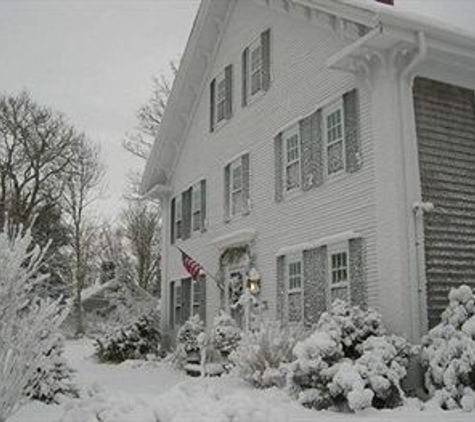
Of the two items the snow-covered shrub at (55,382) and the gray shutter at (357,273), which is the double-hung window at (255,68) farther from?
the snow-covered shrub at (55,382)

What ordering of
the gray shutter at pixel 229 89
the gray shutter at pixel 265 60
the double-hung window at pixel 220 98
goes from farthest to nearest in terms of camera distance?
1. the double-hung window at pixel 220 98
2. the gray shutter at pixel 229 89
3. the gray shutter at pixel 265 60

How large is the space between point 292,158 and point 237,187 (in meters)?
2.85

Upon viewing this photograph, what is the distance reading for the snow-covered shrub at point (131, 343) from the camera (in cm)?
1817

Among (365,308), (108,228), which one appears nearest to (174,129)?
(365,308)

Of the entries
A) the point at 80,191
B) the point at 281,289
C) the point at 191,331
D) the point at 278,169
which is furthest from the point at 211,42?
the point at 80,191

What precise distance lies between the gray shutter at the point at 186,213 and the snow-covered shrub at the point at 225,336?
499cm

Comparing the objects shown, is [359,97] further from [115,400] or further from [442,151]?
[115,400]

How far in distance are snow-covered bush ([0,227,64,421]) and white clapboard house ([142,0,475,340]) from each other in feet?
19.7

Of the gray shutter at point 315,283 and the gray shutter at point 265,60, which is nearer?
the gray shutter at point 315,283

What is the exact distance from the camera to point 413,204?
10430 mm

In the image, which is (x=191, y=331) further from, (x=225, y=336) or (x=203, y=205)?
(x=203, y=205)

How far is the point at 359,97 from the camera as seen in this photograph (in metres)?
11.5

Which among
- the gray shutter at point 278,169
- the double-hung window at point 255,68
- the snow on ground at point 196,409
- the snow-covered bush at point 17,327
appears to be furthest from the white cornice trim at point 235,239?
the snow-covered bush at point 17,327

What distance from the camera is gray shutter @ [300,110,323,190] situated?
12548mm
